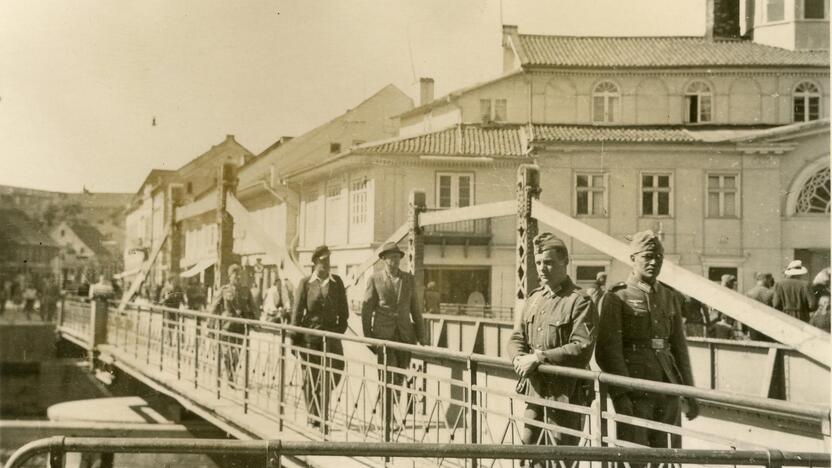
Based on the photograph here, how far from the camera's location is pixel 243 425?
7969 millimetres

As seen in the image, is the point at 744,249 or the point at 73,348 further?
the point at 73,348

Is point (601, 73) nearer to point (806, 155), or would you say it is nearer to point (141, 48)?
point (806, 155)

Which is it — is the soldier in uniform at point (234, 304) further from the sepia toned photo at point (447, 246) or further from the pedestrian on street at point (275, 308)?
the pedestrian on street at point (275, 308)

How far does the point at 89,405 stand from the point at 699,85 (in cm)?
1874

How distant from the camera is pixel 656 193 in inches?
879

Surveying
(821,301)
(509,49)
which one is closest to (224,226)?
(821,301)

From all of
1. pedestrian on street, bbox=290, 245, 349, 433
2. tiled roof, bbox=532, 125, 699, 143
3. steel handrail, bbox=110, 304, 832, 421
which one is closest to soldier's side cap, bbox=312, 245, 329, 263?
pedestrian on street, bbox=290, 245, 349, 433

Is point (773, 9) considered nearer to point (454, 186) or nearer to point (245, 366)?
point (245, 366)

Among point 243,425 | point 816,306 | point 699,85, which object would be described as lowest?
point 243,425

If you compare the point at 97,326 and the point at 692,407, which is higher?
the point at 692,407

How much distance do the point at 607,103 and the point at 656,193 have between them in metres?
3.14

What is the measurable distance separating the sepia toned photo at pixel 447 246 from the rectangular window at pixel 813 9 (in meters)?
0.10

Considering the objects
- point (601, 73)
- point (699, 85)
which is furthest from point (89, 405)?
point (699, 85)

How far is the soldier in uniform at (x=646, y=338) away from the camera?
4512 mm
